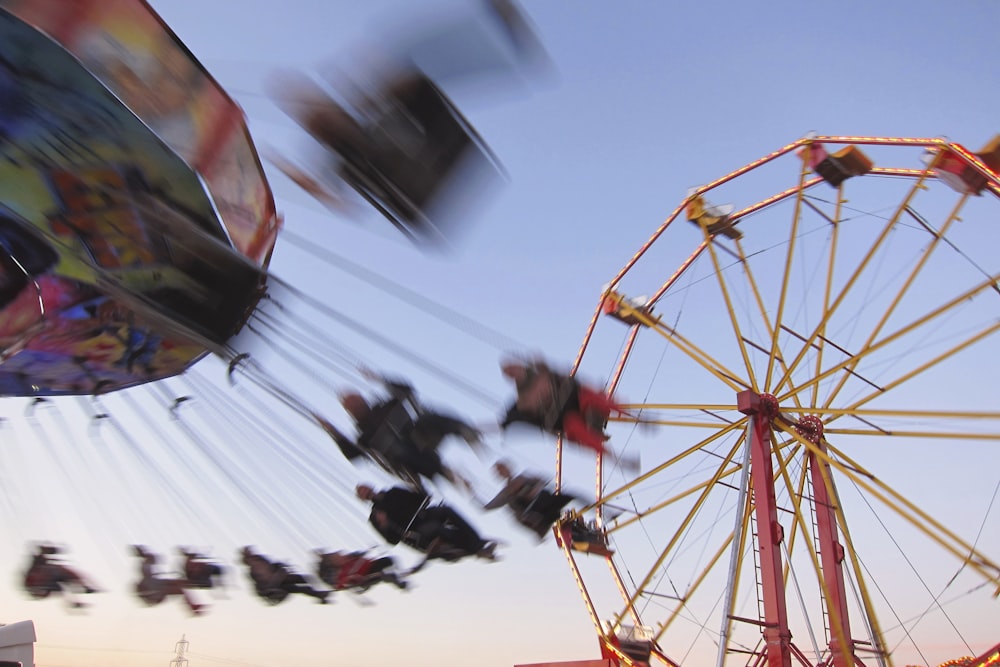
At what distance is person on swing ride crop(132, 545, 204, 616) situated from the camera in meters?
11.8

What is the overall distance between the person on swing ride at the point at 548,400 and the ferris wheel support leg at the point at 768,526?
7.38 meters

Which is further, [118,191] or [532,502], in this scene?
[532,502]

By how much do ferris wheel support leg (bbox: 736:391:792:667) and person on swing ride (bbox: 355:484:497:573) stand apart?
6.15 m

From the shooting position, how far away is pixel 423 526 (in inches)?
353

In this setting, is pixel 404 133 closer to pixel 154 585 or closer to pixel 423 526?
pixel 423 526

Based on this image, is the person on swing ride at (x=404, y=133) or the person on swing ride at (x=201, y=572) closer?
the person on swing ride at (x=404, y=133)

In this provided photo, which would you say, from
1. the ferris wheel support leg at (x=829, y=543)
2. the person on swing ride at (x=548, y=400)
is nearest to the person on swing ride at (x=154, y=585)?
the person on swing ride at (x=548, y=400)

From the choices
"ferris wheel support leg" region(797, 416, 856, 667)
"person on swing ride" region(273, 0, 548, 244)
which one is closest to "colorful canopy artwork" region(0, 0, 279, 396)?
"person on swing ride" region(273, 0, 548, 244)

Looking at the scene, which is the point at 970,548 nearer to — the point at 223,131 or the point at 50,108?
the point at 223,131

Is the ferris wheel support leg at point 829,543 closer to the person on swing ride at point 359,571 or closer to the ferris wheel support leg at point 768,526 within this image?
the ferris wheel support leg at point 768,526

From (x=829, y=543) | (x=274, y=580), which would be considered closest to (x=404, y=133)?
(x=274, y=580)

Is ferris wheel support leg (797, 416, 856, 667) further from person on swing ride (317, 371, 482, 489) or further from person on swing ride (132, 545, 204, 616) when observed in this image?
person on swing ride (132, 545, 204, 616)

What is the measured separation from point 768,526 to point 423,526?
23.5ft

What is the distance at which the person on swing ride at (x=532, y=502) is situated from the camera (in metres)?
8.57
